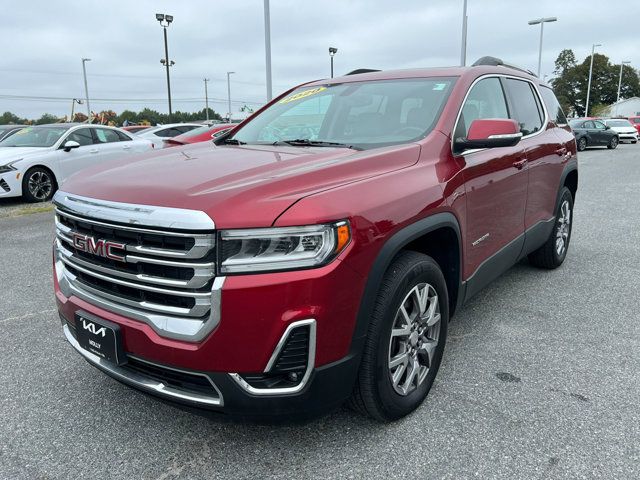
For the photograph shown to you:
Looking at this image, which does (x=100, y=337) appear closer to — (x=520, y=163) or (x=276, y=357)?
(x=276, y=357)

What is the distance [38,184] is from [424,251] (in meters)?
8.96

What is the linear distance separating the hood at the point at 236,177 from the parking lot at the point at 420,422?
91 cm

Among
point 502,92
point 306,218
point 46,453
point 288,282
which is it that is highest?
point 502,92

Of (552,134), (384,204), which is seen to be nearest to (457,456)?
(384,204)

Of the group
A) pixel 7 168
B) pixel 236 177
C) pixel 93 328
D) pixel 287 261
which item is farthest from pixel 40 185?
pixel 287 261

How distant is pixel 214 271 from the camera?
1980 mm

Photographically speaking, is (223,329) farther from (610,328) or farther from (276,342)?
(610,328)

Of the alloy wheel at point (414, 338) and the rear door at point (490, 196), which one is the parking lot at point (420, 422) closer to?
the alloy wheel at point (414, 338)

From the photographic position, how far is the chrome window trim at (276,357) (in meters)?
1.99

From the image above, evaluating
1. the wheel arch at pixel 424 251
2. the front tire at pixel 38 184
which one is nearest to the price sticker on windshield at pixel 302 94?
the wheel arch at pixel 424 251

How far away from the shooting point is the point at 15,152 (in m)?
9.49

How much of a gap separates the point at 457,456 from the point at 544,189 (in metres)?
2.74

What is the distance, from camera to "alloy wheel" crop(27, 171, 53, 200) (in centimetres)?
950

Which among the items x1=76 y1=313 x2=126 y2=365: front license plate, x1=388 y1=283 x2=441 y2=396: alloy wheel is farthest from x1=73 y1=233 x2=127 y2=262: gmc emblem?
x1=388 y1=283 x2=441 y2=396: alloy wheel
